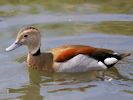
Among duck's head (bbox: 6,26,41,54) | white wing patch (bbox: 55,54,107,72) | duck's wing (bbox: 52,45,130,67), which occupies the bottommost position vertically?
white wing patch (bbox: 55,54,107,72)

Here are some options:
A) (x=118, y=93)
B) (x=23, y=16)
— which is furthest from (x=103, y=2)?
(x=118, y=93)

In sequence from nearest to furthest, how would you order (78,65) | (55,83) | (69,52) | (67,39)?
(55,83)
(69,52)
(78,65)
(67,39)

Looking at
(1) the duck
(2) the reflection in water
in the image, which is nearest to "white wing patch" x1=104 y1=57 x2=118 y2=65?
(1) the duck

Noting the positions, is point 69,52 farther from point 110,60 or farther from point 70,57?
point 110,60

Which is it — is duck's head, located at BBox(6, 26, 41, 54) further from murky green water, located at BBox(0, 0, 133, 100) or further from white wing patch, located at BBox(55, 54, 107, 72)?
white wing patch, located at BBox(55, 54, 107, 72)

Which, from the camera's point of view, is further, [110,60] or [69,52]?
[110,60]

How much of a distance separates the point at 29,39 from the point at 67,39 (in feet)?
4.26

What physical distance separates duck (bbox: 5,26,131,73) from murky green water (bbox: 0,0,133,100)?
0.13 m

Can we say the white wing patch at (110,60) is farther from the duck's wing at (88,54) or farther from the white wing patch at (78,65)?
the white wing patch at (78,65)

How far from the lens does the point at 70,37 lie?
38.5 feet

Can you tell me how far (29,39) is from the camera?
10.5 metres

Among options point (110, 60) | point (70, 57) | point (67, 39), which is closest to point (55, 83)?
point (70, 57)

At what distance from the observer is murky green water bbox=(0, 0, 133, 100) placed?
9.30m

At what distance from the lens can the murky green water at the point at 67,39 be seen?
9.30 meters
